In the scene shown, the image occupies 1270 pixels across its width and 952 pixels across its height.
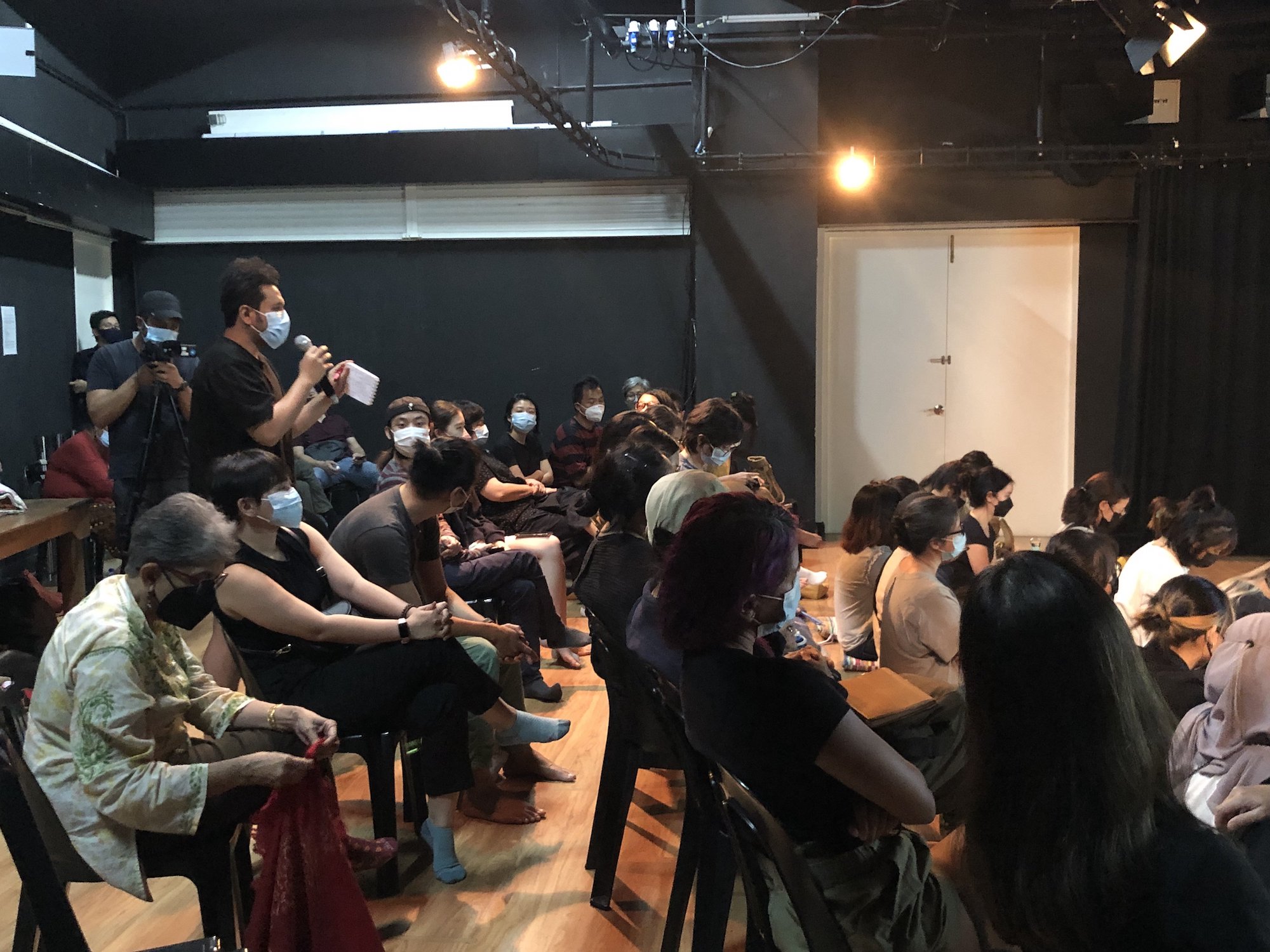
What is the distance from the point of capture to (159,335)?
3.81 m

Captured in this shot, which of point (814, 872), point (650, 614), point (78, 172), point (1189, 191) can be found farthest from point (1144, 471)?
point (78, 172)

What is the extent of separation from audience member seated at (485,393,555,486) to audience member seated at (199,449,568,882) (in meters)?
3.26

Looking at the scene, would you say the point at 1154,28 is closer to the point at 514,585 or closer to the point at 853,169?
the point at 853,169

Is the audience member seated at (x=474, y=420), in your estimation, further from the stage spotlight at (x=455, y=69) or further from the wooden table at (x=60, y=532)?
the wooden table at (x=60, y=532)

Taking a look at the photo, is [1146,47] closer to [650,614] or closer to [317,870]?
[650,614]

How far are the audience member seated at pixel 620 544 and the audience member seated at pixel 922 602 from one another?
0.68 metres

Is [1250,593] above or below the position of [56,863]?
above

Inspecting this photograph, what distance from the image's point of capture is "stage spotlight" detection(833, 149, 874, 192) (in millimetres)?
6488

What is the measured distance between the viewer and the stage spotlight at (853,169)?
255 inches

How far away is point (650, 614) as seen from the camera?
89.7 inches

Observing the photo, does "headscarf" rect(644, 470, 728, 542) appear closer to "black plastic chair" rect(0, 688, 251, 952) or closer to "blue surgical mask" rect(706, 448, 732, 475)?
"black plastic chair" rect(0, 688, 251, 952)

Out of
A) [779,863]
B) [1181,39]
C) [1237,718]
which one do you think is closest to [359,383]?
[779,863]

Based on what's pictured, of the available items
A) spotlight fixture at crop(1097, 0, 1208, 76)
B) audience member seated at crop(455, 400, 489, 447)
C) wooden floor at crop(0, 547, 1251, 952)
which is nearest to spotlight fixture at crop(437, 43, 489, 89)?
audience member seated at crop(455, 400, 489, 447)

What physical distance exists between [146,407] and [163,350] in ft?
1.18
